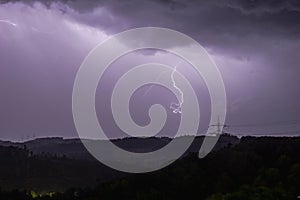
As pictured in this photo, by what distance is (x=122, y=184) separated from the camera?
134375mm

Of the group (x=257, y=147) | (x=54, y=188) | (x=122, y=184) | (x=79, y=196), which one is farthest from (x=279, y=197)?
(x=54, y=188)

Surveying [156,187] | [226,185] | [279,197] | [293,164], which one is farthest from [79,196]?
[279,197]

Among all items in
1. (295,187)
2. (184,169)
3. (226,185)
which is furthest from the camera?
(184,169)

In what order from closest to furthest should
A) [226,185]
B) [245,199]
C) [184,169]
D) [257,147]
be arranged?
[245,199], [226,185], [184,169], [257,147]

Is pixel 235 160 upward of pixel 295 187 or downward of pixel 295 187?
upward

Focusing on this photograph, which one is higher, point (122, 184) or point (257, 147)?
point (257, 147)

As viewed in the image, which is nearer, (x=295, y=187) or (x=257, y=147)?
(x=295, y=187)

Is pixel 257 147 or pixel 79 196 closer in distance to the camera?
pixel 79 196

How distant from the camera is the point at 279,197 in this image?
83500mm

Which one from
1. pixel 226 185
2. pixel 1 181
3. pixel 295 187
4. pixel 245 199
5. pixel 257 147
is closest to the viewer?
pixel 245 199

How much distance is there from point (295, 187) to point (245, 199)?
25.2 metres

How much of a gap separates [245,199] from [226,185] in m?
51.3

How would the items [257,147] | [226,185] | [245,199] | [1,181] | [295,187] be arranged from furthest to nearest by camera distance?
[1,181] → [257,147] → [226,185] → [295,187] → [245,199]

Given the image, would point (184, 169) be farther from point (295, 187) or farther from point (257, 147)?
point (295, 187)
